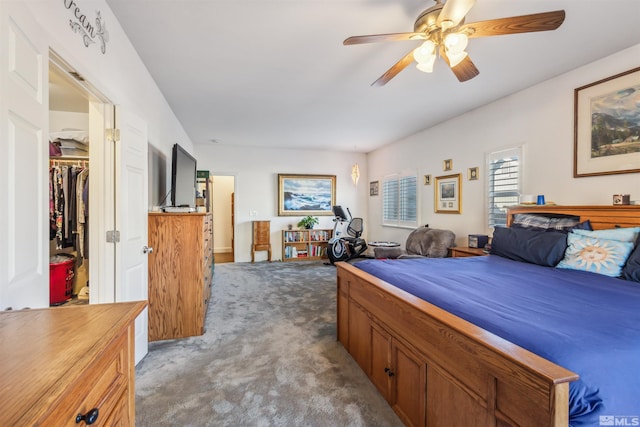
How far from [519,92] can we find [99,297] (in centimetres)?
457

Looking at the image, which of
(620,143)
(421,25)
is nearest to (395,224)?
(620,143)

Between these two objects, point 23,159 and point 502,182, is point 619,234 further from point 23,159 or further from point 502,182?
point 23,159

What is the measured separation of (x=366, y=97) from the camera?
137 inches

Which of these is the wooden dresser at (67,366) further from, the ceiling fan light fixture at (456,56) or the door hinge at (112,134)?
the ceiling fan light fixture at (456,56)

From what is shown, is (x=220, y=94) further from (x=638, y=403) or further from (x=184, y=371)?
(x=638, y=403)

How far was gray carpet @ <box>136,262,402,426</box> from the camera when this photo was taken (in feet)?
5.37

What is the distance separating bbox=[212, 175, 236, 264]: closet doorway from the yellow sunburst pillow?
6981 millimetres

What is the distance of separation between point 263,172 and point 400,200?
3.13 meters

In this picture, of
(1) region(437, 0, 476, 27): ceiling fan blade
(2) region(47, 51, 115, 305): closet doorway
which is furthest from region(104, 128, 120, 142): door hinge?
(1) region(437, 0, 476, 27): ceiling fan blade

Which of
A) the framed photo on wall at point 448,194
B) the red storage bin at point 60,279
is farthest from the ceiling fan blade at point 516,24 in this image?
the red storage bin at point 60,279

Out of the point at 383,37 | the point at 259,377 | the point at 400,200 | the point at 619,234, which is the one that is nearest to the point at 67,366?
the point at 259,377

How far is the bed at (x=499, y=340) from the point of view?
0.83 m

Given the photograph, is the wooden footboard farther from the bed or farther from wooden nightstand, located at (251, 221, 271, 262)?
wooden nightstand, located at (251, 221, 271, 262)

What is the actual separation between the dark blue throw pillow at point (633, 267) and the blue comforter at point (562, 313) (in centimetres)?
12
